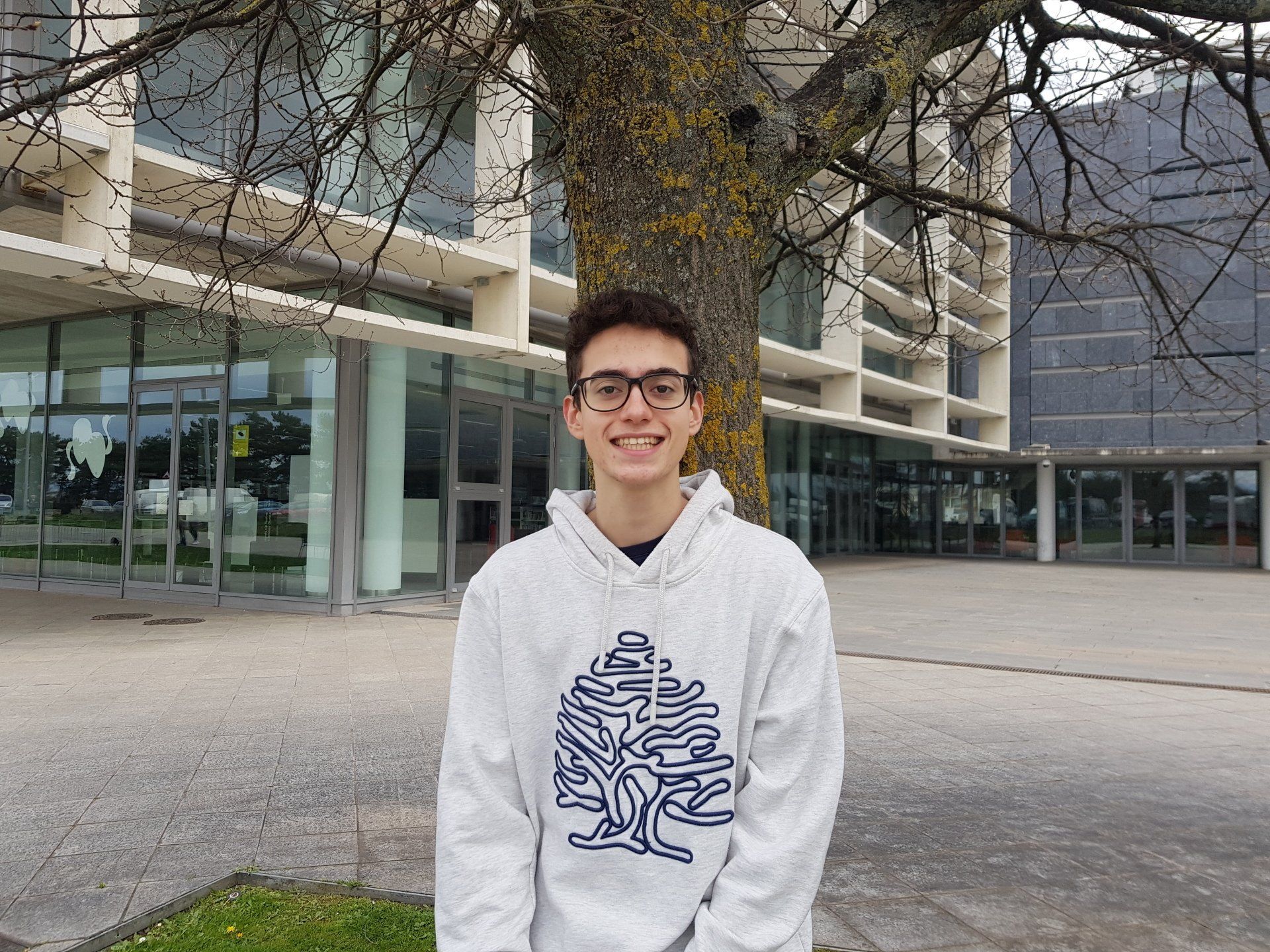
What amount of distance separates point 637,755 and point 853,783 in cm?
382

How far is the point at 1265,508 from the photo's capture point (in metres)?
27.8

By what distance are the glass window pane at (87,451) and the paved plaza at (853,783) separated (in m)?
4.23

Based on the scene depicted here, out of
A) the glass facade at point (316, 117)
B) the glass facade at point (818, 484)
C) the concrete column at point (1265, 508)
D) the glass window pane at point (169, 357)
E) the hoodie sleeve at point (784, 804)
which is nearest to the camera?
the hoodie sleeve at point (784, 804)

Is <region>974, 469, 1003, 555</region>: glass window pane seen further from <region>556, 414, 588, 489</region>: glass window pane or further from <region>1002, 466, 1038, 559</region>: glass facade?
<region>556, 414, 588, 489</region>: glass window pane

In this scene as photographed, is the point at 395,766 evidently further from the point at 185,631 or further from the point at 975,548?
the point at 975,548

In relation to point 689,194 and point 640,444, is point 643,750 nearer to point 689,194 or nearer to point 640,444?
point 640,444

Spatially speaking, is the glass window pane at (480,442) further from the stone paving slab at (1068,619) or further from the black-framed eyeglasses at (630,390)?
the black-framed eyeglasses at (630,390)

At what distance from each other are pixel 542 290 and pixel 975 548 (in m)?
23.5

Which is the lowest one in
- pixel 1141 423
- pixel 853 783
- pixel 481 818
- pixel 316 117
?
pixel 853 783

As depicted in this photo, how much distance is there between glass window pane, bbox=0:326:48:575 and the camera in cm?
1542

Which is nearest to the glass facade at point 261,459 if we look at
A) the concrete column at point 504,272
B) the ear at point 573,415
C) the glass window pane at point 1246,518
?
the concrete column at point 504,272

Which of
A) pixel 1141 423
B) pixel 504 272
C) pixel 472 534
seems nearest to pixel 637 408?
pixel 504 272

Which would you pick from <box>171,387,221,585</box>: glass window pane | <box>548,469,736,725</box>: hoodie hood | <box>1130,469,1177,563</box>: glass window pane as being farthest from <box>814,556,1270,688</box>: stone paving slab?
<box>171,387,221,585</box>: glass window pane

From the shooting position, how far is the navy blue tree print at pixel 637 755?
5.85 feet
